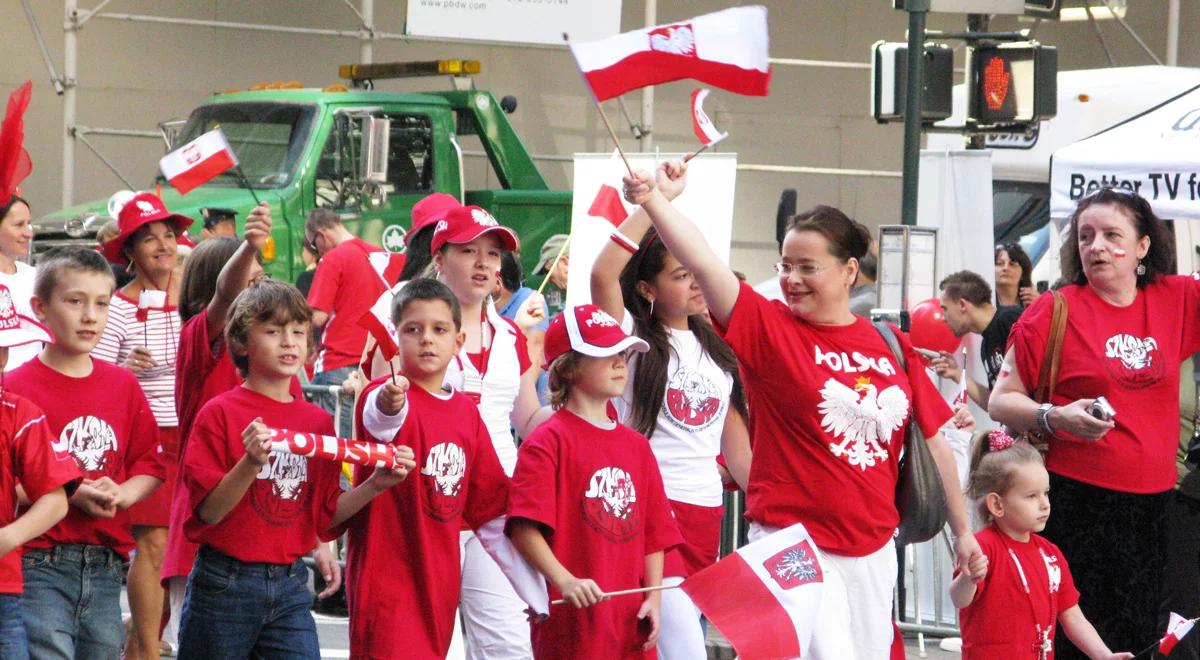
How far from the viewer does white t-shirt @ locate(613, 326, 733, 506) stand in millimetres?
5965

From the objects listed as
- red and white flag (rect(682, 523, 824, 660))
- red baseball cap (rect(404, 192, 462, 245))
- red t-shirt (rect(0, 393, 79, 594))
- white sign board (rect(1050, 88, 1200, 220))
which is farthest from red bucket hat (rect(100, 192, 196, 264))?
white sign board (rect(1050, 88, 1200, 220))

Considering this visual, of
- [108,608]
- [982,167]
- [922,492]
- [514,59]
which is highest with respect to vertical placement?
[514,59]

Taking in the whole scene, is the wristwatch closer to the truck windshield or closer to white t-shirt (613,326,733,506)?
white t-shirt (613,326,733,506)

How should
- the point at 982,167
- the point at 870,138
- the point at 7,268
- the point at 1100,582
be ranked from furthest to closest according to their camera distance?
the point at 870,138 → the point at 982,167 → the point at 7,268 → the point at 1100,582

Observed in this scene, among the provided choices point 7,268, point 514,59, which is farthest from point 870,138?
point 7,268

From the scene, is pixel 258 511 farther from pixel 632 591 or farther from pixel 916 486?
pixel 916 486

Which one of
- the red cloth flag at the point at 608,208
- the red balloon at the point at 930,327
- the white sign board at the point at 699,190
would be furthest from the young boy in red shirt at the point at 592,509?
the white sign board at the point at 699,190

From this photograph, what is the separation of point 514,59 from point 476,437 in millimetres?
15521

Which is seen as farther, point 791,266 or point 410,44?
point 410,44

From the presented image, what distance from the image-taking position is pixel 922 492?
17.7 feet

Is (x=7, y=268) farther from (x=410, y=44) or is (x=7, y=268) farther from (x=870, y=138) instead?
(x=870, y=138)

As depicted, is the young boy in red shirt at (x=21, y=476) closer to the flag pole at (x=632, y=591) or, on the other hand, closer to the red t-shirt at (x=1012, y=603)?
the flag pole at (x=632, y=591)

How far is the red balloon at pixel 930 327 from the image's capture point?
368 inches

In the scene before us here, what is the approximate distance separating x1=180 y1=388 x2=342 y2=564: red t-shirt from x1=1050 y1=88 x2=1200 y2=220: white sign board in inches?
218
